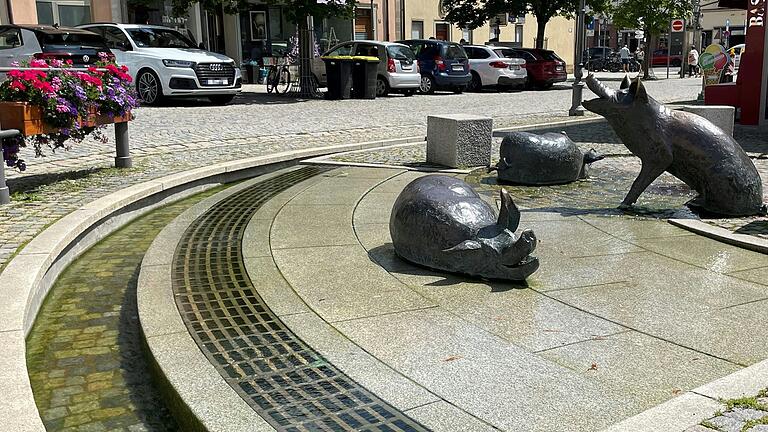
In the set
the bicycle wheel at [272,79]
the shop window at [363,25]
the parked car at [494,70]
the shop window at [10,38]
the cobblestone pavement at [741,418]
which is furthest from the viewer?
the shop window at [363,25]

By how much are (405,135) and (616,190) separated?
5.63 m

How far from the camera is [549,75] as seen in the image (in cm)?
2781

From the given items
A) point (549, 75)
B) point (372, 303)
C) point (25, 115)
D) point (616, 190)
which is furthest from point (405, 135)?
point (549, 75)

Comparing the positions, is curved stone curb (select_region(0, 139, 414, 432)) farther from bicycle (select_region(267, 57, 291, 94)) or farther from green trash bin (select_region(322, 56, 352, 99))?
bicycle (select_region(267, 57, 291, 94))

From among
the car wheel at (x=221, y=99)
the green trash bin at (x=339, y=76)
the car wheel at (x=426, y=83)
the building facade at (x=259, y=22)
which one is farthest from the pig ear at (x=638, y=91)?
the car wheel at (x=426, y=83)

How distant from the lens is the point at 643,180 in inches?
268

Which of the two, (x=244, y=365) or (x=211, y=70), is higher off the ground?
(x=211, y=70)

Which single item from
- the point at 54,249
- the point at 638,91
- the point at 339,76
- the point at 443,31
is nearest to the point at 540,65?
the point at 339,76

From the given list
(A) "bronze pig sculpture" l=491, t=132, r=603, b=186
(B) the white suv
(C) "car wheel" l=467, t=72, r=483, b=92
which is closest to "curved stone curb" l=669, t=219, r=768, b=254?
(A) "bronze pig sculpture" l=491, t=132, r=603, b=186

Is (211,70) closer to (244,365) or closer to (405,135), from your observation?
(405,135)

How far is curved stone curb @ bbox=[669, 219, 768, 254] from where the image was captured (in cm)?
571

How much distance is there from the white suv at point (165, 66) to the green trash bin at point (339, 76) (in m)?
3.04

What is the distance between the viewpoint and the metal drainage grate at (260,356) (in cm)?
319

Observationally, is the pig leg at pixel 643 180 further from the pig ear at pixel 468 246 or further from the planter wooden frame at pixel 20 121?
the planter wooden frame at pixel 20 121
